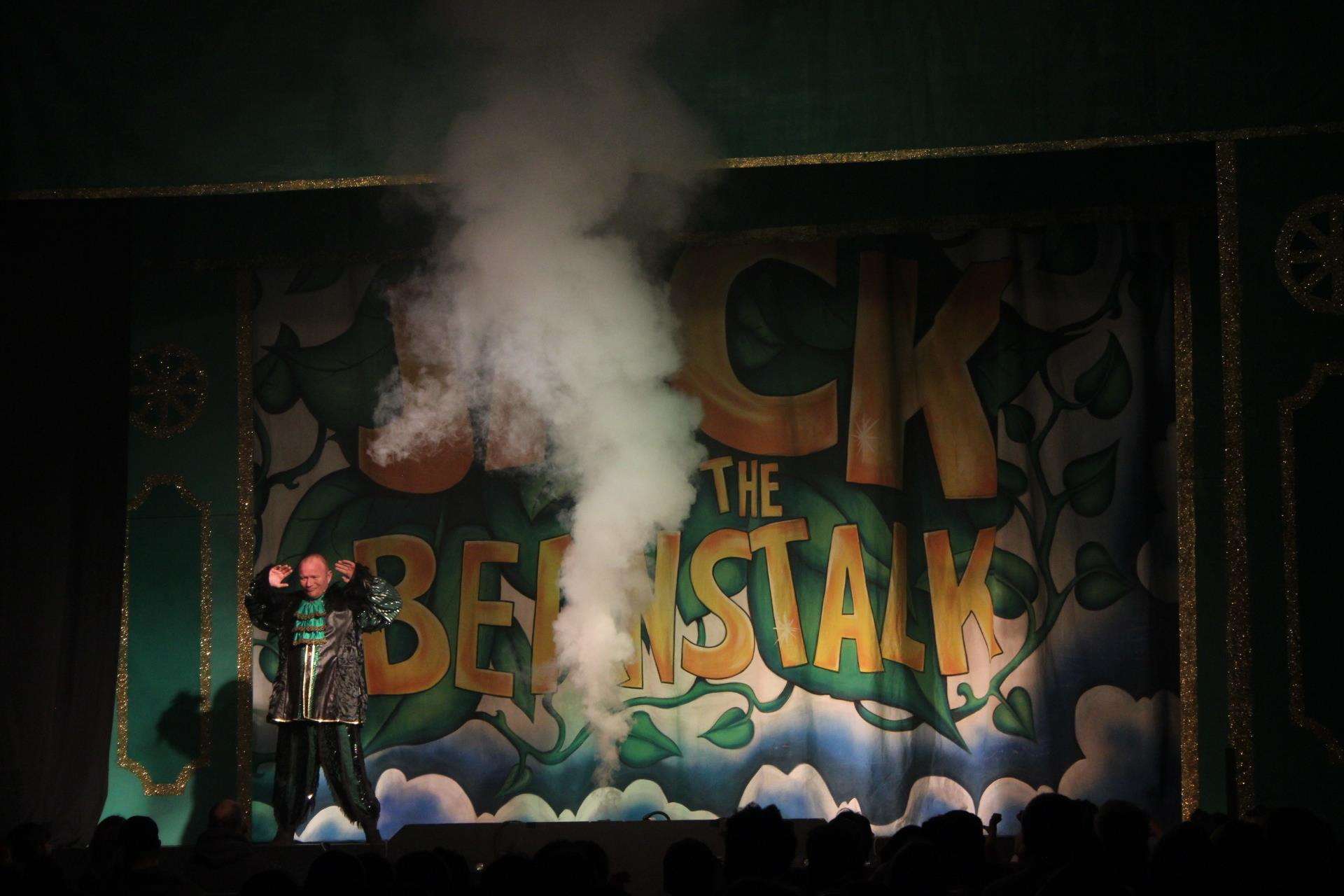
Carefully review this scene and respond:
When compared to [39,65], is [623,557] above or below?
below

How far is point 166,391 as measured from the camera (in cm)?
672

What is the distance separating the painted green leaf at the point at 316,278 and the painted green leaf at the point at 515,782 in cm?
242

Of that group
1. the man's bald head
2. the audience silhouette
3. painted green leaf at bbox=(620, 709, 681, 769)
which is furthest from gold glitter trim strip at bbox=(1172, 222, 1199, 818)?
the man's bald head

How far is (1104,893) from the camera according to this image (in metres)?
2.16

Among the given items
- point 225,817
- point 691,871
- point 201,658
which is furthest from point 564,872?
point 201,658

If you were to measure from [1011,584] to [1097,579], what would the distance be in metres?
0.37

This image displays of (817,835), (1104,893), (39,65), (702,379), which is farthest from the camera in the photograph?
(702,379)

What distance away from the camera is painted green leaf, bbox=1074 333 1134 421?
6.24 metres

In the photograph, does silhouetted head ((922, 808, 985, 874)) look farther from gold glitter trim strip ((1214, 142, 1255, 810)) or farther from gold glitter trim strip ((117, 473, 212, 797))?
gold glitter trim strip ((117, 473, 212, 797))

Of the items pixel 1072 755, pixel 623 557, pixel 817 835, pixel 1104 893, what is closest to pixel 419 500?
pixel 623 557

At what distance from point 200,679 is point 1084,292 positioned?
14.4 ft

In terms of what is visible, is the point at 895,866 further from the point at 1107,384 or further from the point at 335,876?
the point at 1107,384

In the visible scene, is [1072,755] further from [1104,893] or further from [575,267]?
[1104,893]

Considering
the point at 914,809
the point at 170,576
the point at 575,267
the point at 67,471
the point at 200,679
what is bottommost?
the point at 914,809
